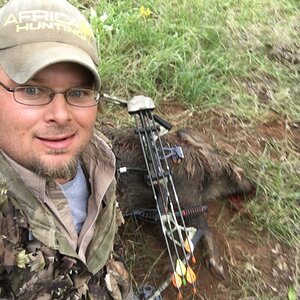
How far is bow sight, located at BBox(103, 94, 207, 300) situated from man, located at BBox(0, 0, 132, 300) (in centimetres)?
91

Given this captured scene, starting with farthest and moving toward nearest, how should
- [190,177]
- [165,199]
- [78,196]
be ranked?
[190,177], [165,199], [78,196]

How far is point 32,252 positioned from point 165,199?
4.04 feet

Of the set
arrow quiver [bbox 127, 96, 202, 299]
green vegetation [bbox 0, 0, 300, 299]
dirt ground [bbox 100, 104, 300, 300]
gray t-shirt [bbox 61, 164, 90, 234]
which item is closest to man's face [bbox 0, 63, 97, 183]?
gray t-shirt [bbox 61, 164, 90, 234]

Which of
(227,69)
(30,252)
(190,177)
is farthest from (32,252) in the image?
(227,69)

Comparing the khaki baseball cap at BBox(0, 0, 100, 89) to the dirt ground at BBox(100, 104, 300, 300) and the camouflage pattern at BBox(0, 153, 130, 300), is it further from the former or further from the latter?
the dirt ground at BBox(100, 104, 300, 300)

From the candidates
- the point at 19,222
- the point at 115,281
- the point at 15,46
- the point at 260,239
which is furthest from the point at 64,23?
the point at 260,239

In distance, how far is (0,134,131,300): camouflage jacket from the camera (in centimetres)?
204

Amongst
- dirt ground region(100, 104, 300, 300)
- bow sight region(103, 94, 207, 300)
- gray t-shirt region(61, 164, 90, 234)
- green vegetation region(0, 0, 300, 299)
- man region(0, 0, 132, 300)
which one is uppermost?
man region(0, 0, 132, 300)

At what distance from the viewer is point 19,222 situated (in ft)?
6.72

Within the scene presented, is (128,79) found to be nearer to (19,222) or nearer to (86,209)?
(86,209)

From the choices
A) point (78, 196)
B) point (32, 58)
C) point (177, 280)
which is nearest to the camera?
point (32, 58)

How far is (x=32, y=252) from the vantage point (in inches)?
83.2

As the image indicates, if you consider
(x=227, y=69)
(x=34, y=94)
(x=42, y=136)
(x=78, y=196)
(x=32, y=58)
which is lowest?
(x=227, y=69)

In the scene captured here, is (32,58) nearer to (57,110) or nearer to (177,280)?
(57,110)
